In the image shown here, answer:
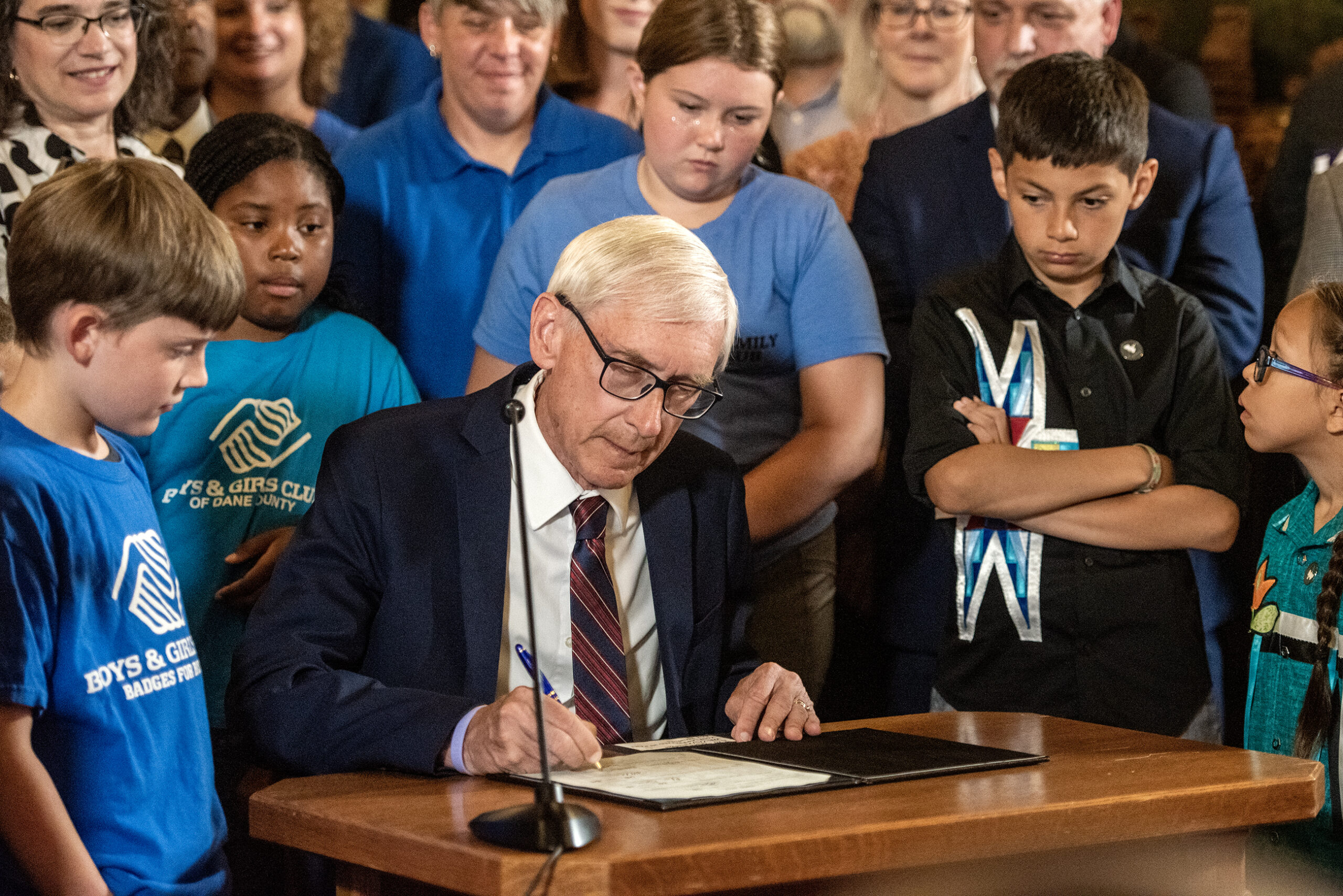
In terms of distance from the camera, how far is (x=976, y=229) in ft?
→ 10.8

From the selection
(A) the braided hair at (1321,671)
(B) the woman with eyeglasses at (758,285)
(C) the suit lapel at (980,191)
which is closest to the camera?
(A) the braided hair at (1321,671)

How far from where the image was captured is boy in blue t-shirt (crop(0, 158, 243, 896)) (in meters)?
1.68

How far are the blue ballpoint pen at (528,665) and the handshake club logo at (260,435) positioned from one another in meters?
0.91

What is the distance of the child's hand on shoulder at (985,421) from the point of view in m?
2.72

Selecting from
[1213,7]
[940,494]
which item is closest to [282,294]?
[940,494]

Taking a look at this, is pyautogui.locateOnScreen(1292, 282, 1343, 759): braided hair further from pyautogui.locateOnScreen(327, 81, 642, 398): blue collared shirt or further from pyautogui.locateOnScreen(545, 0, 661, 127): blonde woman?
A: pyautogui.locateOnScreen(545, 0, 661, 127): blonde woman

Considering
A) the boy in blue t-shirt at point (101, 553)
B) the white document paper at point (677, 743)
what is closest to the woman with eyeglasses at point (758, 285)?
the white document paper at point (677, 743)

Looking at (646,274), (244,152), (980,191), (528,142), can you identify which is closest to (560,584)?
(646,274)

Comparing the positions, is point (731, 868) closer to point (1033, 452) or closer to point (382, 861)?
point (382, 861)

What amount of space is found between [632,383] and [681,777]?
0.59 metres

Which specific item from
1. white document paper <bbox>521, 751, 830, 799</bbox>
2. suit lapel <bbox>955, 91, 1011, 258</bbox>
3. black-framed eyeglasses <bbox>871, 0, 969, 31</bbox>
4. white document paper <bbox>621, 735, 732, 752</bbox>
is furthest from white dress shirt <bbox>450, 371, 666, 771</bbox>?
black-framed eyeglasses <bbox>871, 0, 969, 31</bbox>

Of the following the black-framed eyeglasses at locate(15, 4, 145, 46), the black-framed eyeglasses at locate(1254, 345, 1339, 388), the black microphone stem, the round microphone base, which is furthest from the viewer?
the black-framed eyeglasses at locate(15, 4, 145, 46)

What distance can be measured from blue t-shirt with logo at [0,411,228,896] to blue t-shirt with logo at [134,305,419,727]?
73cm

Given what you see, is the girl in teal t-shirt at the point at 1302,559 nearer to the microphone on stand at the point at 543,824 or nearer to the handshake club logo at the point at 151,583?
the microphone on stand at the point at 543,824
